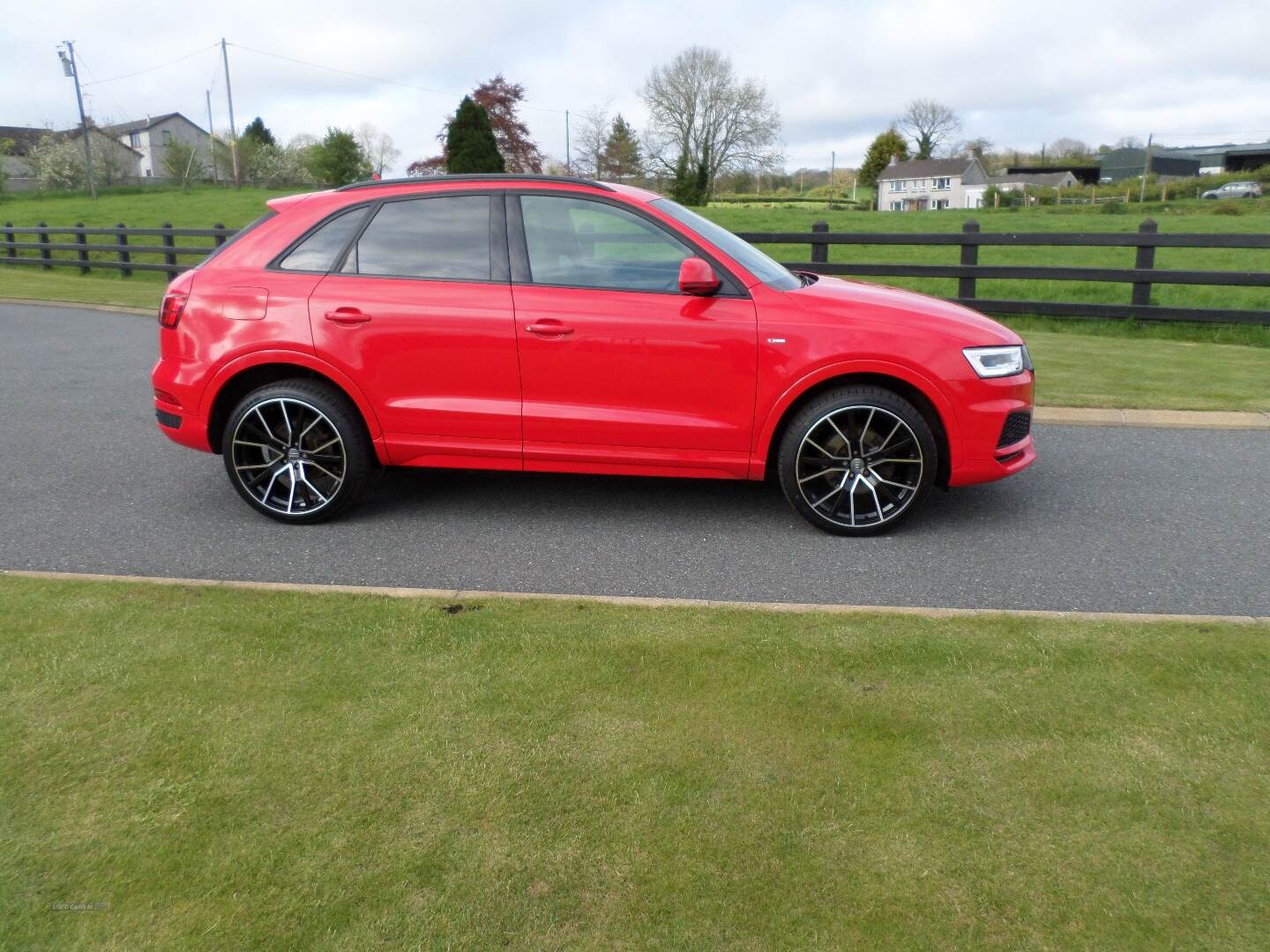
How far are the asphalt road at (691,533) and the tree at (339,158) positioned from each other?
60.2m

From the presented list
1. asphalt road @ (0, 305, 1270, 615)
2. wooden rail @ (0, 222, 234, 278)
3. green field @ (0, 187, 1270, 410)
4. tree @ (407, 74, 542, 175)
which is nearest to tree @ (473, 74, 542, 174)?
tree @ (407, 74, 542, 175)

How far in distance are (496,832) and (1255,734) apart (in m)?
2.30

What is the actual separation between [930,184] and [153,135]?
72.0 meters

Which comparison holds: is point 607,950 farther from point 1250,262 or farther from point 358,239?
point 1250,262

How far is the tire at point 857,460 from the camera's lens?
5.10m

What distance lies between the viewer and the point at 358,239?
17.7 ft

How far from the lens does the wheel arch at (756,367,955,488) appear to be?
5.07 m

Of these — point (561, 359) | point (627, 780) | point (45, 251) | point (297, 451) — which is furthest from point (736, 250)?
point (45, 251)

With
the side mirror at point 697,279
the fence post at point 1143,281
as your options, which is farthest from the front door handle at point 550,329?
the fence post at point 1143,281

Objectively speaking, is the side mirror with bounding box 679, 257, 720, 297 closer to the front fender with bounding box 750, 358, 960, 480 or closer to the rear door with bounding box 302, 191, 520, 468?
the front fender with bounding box 750, 358, 960, 480

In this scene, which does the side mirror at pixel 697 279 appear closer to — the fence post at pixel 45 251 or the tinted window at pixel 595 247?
the tinted window at pixel 595 247

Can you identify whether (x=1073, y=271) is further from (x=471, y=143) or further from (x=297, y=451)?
(x=471, y=143)

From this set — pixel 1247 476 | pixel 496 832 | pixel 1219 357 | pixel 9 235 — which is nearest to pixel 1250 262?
pixel 1219 357

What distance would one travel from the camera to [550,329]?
5.11 metres
